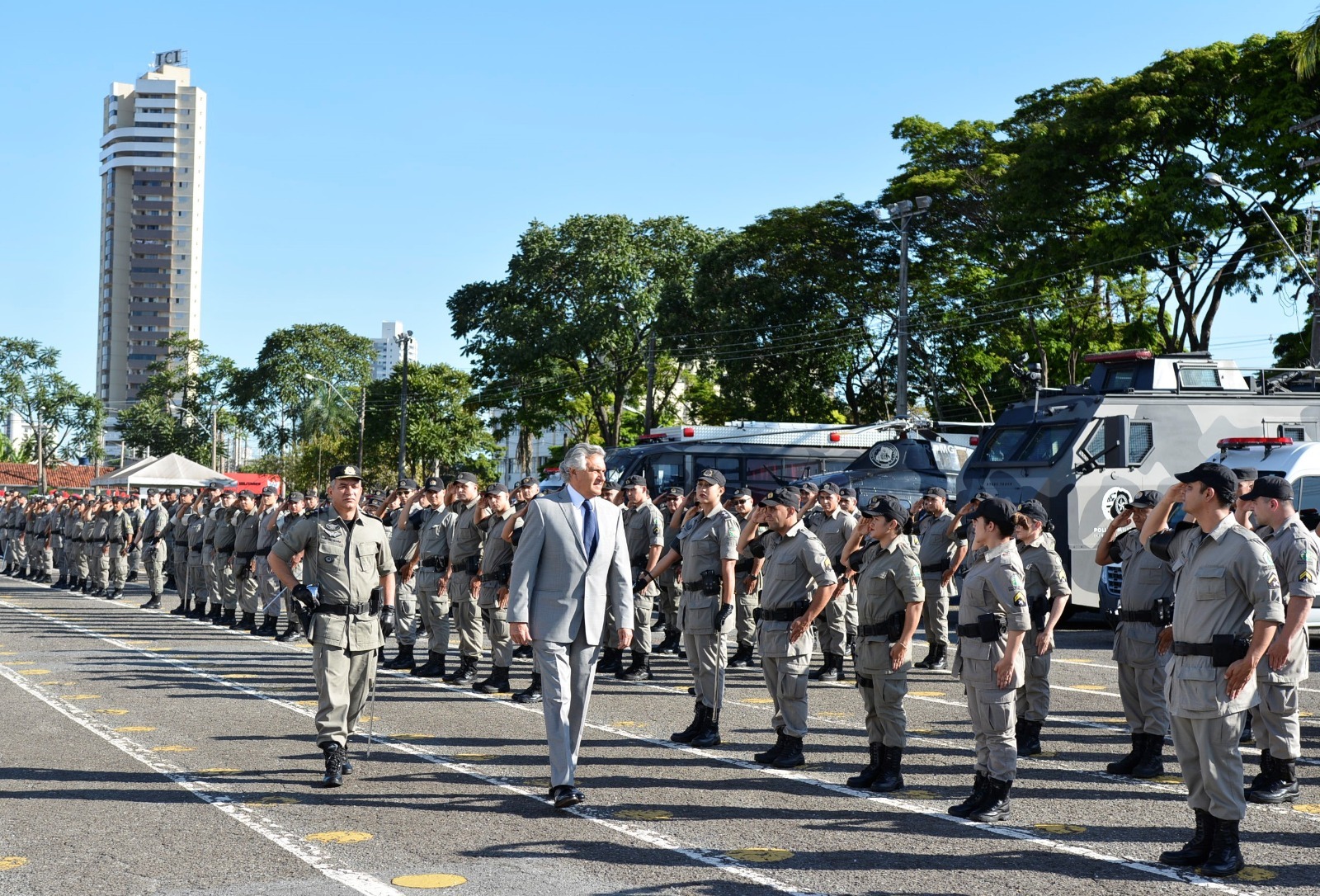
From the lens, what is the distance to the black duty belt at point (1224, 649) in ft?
21.0

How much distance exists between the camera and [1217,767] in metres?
6.33

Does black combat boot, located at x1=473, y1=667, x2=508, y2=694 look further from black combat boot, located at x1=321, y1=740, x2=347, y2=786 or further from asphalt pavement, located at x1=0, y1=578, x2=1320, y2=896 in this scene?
black combat boot, located at x1=321, y1=740, x2=347, y2=786

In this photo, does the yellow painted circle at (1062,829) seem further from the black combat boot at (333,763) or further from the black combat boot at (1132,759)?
the black combat boot at (333,763)

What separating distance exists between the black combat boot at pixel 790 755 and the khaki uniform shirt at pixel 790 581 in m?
0.54

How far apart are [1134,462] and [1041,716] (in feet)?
32.3

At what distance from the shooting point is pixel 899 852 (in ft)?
21.8

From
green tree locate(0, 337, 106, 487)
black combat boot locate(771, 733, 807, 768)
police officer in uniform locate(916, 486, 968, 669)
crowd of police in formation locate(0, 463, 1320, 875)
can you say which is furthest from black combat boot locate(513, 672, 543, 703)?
green tree locate(0, 337, 106, 487)

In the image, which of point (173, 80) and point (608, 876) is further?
point (173, 80)

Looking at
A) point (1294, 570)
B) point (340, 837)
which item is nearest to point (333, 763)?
point (340, 837)

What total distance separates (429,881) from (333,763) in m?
2.26

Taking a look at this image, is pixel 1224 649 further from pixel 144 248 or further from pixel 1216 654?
pixel 144 248

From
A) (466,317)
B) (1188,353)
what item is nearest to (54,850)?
(1188,353)

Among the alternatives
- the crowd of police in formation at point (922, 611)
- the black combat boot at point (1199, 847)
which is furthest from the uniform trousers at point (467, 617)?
the black combat boot at point (1199, 847)

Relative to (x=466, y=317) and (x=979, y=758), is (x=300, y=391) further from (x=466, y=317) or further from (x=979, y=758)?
(x=979, y=758)
